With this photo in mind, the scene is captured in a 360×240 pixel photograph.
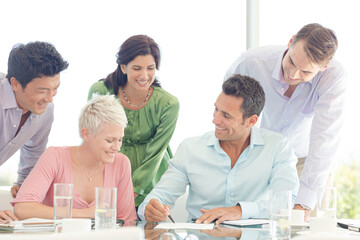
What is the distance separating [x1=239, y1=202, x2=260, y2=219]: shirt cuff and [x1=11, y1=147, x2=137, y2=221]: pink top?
57 centimetres

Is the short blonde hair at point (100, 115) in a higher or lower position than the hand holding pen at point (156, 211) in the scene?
higher

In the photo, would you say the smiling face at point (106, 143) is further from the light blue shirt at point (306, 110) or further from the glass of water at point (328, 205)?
the glass of water at point (328, 205)

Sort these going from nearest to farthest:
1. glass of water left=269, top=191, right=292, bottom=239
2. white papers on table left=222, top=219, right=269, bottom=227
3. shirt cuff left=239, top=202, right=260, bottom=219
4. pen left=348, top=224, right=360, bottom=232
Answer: glass of water left=269, top=191, right=292, bottom=239 → pen left=348, top=224, right=360, bottom=232 → white papers on table left=222, top=219, right=269, bottom=227 → shirt cuff left=239, top=202, right=260, bottom=219

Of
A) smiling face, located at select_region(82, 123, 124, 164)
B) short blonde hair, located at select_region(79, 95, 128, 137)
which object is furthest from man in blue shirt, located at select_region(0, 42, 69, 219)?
smiling face, located at select_region(82, 123, 124, 164)

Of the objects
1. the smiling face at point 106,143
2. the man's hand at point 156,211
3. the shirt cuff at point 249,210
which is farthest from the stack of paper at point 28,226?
the shirt cuff at point 249,210

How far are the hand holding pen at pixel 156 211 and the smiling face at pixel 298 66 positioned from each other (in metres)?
1.01

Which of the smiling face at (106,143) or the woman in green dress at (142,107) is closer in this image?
the smiling face at (106,143)

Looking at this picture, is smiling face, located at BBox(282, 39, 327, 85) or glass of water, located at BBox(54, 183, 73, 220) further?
smiling face, located at BBox(282, 39, 327, 85)

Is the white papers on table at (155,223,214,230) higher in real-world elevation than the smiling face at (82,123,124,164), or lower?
lower

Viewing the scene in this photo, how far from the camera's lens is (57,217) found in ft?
6.57

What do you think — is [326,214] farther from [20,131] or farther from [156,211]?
[20,131]

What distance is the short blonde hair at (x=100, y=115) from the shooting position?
283cm

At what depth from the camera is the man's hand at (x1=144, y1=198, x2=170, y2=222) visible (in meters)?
2.53

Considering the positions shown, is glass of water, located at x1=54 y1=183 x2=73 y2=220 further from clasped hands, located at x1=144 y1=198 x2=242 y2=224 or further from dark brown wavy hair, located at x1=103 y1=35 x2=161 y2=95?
dark brown wavy hair, located at x1=103 y1=35 x2=161 y2=95
